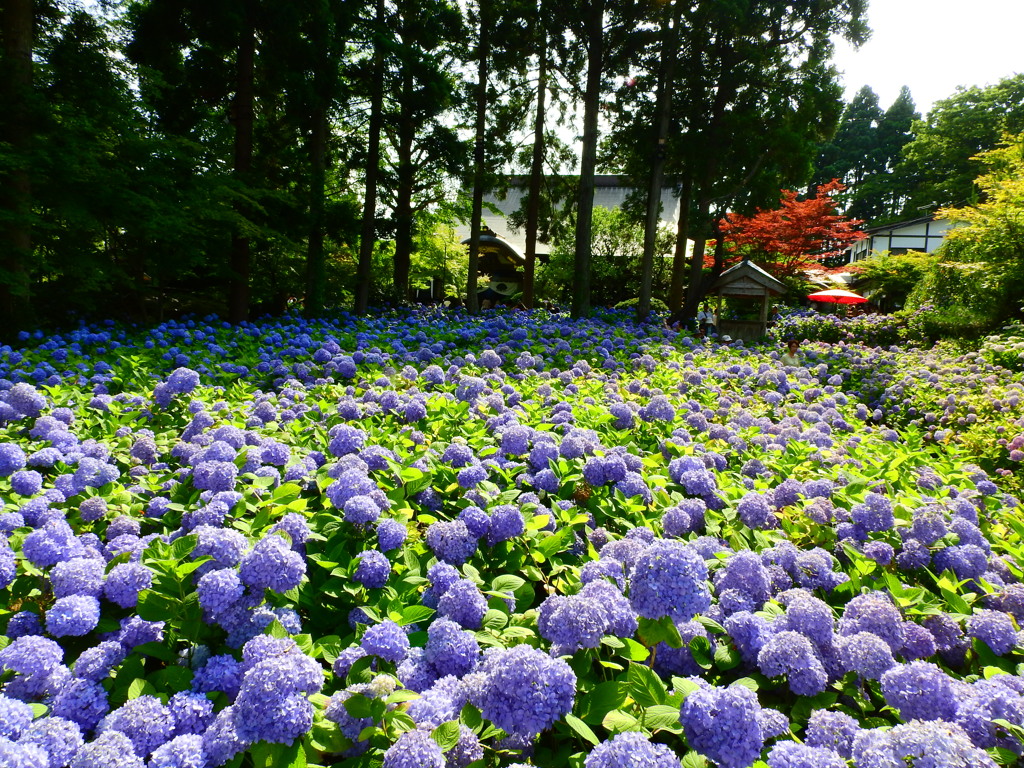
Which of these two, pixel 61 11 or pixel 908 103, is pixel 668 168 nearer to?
pixel 61 11

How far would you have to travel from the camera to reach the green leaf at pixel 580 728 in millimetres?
1285

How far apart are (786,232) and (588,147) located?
39.3ft

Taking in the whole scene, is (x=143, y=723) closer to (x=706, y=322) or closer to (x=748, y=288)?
(x=748, y=288)

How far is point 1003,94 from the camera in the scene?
3397cm

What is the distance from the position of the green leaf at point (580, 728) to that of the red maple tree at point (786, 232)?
21478 millimetres

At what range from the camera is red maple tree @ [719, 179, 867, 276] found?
2098 cm

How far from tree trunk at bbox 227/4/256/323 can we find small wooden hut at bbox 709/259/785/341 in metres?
10.4

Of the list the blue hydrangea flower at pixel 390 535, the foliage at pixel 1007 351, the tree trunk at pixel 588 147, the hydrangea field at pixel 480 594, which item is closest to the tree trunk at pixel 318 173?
the tree trunk at pixel 588 147

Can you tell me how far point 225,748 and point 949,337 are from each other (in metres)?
14.1

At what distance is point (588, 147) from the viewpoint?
1305 centimetres

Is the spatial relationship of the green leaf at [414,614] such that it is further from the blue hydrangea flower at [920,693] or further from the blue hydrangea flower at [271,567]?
the blue hydrangea flower at [920,693]

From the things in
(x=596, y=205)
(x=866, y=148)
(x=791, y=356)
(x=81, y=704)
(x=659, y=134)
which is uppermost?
(x=866, y=148)

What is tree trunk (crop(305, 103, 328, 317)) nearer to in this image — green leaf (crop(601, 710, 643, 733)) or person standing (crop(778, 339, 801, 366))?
person standing (crop(778, 339, 801, 366))

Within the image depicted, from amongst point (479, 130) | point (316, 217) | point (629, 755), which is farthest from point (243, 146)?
point (629, 755)
